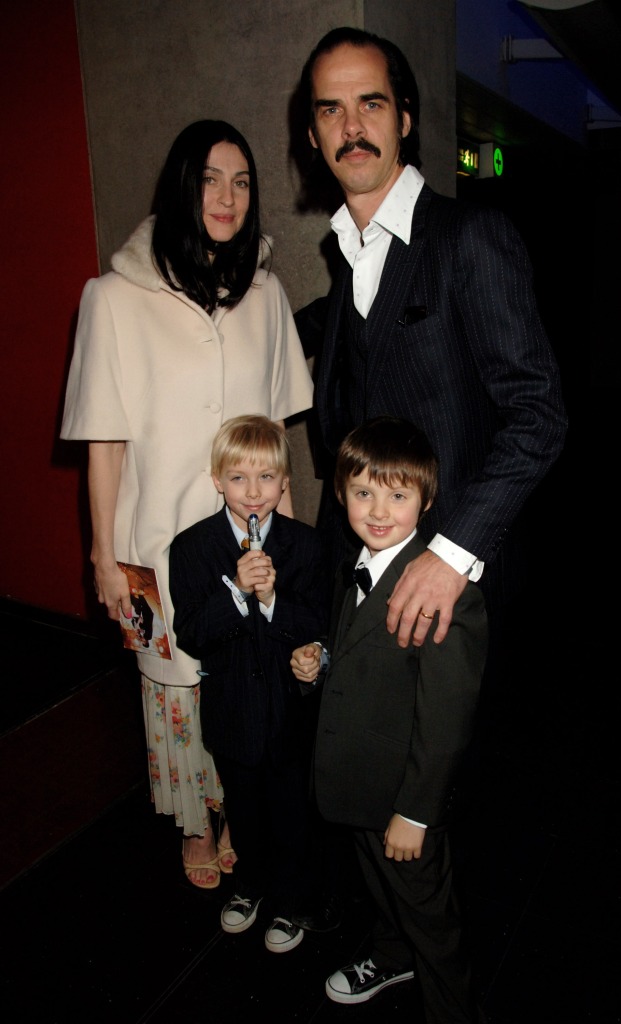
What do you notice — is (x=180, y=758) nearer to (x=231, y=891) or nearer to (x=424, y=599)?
(x=231, y=891)

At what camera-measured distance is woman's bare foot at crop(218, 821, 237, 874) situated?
7.14 ft

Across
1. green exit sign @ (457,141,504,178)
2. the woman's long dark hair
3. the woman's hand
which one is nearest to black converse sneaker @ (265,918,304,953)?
the woman's hand

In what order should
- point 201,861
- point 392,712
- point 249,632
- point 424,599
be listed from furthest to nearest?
point 201,861 < point 249,632 < point 392,712 < point 424,599

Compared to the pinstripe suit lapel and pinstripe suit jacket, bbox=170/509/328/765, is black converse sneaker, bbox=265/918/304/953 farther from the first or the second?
the pinstripe suit lapel

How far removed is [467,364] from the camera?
1550mm

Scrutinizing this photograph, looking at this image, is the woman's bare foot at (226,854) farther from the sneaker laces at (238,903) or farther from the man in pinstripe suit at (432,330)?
the man in pinstripe suit at (432,330)

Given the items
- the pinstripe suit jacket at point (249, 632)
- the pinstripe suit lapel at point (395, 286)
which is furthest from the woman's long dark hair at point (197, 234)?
the pinstripe suit jacket at point (249, 632)

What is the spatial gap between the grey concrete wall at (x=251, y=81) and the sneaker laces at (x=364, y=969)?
4.35 ft

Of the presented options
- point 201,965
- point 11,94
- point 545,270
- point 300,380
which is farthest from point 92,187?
point 545,270

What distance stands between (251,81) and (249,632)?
69.1 inches

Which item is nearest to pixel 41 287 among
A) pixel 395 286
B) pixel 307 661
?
pixel 395 286

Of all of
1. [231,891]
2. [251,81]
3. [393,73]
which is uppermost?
[251,81]

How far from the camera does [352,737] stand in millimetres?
1554

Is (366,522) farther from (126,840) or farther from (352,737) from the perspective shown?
(126,840)
